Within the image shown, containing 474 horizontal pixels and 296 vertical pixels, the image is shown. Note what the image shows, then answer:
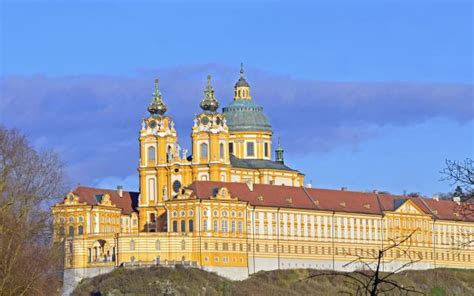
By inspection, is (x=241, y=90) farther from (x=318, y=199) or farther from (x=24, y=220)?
(x=24, y=220)

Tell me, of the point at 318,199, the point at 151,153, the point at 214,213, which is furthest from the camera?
the point at 318,199

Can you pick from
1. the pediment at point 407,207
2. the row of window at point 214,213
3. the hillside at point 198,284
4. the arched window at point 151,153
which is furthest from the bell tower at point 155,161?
the pediment at point 407,207

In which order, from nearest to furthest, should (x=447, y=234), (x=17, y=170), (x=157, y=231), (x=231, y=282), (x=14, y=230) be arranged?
(x=14, y=230) → (x=17, y=170) → (x=231, y=282) → (x=157, y=231) → (x=447, y=234)

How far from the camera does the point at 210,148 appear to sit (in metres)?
123

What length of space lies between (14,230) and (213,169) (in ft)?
252

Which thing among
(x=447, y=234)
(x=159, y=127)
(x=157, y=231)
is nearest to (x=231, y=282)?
(x=157, y=231)

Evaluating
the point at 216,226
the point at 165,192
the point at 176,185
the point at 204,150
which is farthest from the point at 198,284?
the point at 204,150

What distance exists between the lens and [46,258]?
52.1m

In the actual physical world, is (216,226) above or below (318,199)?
below

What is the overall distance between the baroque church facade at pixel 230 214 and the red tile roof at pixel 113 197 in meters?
0.11

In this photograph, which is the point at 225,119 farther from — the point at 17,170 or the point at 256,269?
the point at 17,170

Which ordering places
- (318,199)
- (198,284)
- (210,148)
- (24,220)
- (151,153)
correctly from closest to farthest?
(24,220), (198,284), (210,148), (151,153), (318,199)

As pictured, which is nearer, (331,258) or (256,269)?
(256,269)

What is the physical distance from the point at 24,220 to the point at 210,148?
7496 centimetres
